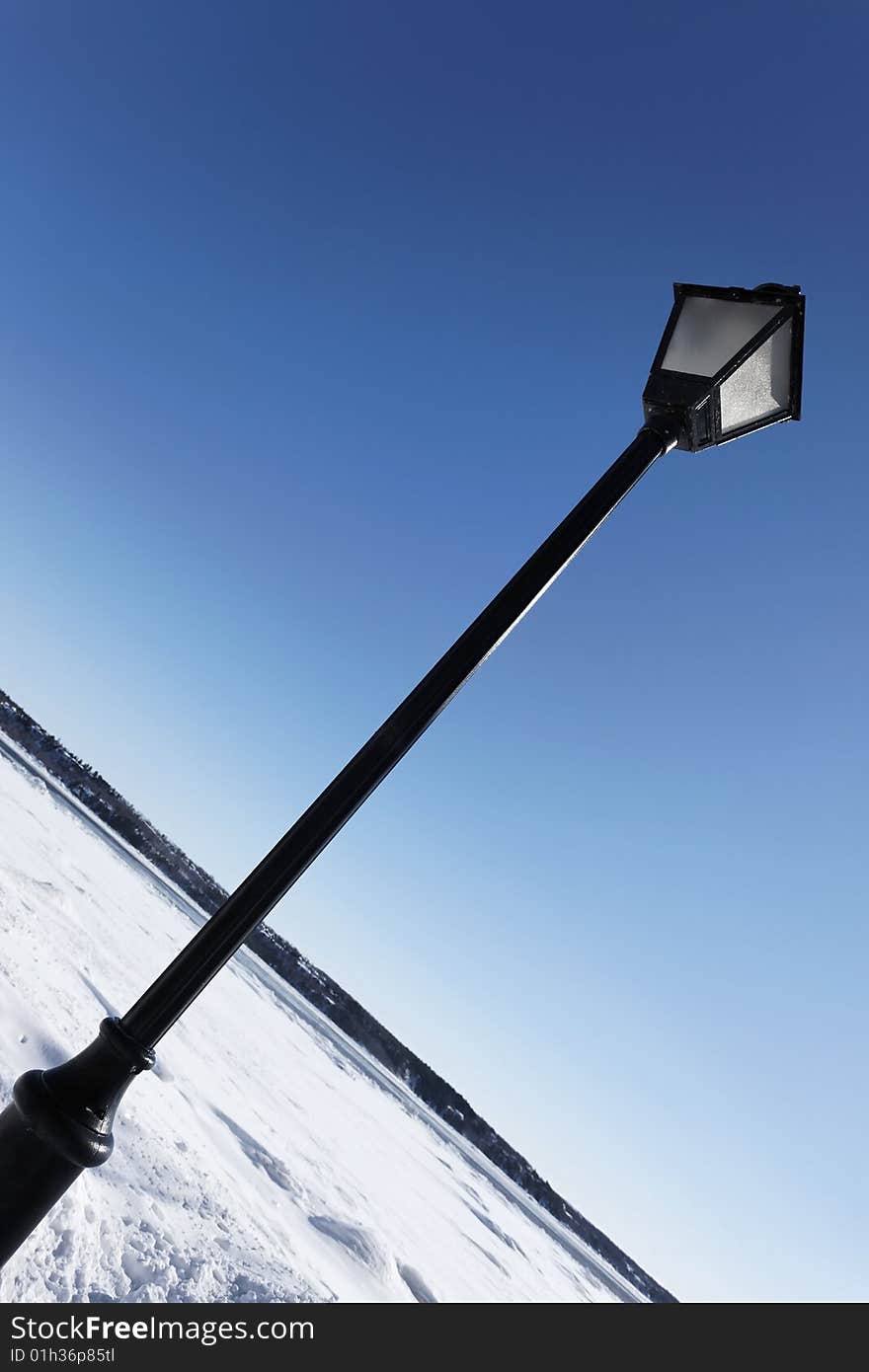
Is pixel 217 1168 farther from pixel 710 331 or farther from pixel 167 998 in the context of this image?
pixel 710 331

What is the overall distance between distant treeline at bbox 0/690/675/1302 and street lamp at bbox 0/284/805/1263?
15052 mm

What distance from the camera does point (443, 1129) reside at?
13859 millimetres

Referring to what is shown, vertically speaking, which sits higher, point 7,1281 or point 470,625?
point 470,625

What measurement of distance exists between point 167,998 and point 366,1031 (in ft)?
56.3

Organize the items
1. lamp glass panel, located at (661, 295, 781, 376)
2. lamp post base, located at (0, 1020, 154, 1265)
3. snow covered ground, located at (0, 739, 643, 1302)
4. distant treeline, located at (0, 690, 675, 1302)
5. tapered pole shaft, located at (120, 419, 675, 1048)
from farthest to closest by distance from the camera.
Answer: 1. distant treeline, located at (0, 690, 675, 1302)
2. snow covered ground, located at (0, 739, 643, 1302)
3. lamp glass panel, located at (661, 295, 781, 376)
4. tapered pole shaft, located at (120, 419, 675, 1048)
5. lamp post base, located at (0, 1020, 154, 1265)

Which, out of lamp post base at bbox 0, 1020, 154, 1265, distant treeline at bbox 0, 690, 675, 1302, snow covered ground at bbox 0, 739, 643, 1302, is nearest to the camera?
lamp post base at bbox 0, 1020, 154, 1265

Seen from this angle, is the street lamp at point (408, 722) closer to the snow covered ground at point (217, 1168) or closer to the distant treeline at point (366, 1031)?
the snow covered ground at point (217, 1168)

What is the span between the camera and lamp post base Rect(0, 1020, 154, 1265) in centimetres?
147

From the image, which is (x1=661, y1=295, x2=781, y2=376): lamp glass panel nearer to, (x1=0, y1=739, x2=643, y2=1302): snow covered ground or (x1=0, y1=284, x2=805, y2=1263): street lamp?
(x1=0, y1=284, x2=805, y2=1263): street lamp

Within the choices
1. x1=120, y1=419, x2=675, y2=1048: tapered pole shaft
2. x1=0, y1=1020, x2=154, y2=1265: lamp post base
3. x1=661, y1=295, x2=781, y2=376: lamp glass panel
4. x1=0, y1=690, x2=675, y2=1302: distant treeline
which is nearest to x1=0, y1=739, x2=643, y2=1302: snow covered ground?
x1=0, y1=1020, x2=154, y2=1265: lamp post base

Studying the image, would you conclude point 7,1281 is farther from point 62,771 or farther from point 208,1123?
point 62,771

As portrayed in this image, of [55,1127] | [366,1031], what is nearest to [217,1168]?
[55,1127]
